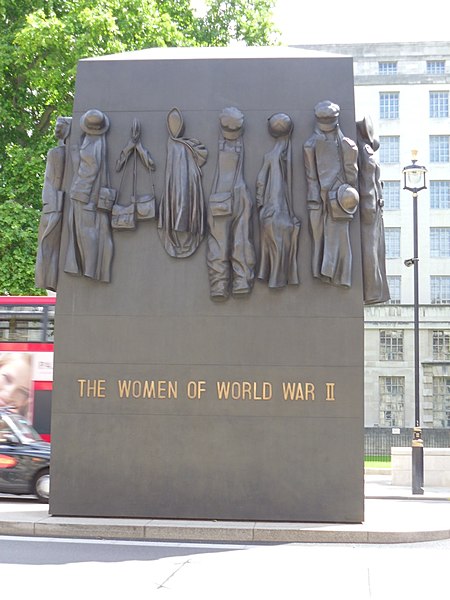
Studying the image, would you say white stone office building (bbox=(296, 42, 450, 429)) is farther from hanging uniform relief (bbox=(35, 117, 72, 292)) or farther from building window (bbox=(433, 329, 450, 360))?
hanging uniform relief (bbox=(35, 117, 72, 292))

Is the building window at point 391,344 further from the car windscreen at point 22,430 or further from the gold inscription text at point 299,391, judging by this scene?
the gold inscription text at point 299,391

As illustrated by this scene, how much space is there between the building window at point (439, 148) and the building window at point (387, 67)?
4981 millimetres

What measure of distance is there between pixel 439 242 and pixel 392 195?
406 cm

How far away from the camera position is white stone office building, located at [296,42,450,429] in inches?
2173

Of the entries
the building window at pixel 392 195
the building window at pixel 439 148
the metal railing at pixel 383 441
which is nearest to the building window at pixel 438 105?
the building window at pixel 439 148

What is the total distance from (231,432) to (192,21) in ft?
75.6

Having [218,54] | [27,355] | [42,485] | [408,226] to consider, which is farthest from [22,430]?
[408,226]

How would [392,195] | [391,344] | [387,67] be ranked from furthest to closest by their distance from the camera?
[387,67]
[392,195]
[391,344]

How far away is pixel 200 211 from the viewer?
38.8 feet

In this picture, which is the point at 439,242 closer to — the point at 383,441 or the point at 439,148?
the point at 439,148

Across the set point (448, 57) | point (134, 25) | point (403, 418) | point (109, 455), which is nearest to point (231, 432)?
→ point (109, 455)

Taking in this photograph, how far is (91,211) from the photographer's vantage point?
469 inches

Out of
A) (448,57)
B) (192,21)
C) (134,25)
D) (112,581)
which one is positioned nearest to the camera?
(112,581)

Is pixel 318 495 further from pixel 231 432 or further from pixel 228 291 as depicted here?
pixel 228 291
